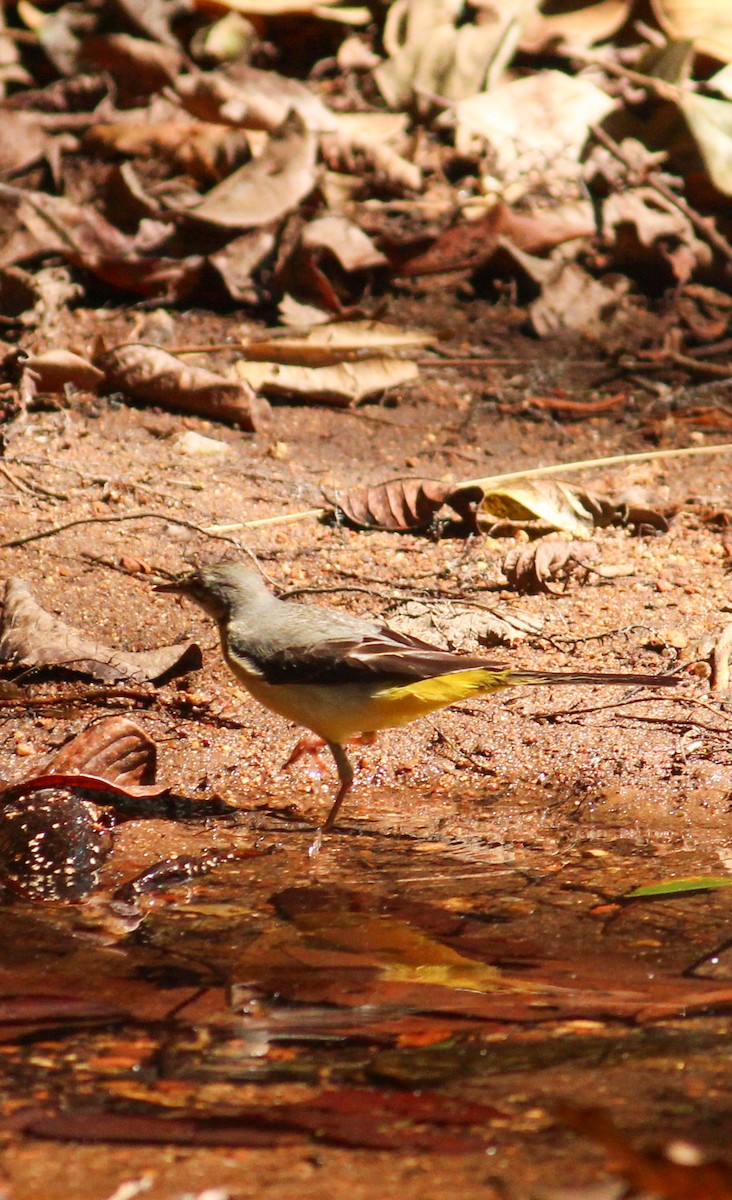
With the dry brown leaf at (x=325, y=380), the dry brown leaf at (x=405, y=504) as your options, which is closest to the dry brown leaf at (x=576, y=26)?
the dry brown leaf at (x=325, y=380)

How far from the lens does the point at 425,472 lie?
23.9 ft

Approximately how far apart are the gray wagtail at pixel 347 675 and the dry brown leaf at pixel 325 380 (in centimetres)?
297

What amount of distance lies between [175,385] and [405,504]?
5.22 ft

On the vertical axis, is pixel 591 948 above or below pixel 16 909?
above

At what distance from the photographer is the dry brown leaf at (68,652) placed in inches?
206

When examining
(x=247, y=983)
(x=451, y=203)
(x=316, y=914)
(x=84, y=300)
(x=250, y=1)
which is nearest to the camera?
(x=247, y=983)

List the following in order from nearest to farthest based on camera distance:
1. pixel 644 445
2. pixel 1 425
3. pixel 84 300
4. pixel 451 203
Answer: pixel 1 425, pixel 644 445, pixel 84 300, pixel 451 203

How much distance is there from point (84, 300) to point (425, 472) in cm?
277

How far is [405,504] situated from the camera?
21.9 ft

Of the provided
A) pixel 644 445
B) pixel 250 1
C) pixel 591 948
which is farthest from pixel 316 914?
pixel 250 1

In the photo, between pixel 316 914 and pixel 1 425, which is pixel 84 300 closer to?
pixel 1 425

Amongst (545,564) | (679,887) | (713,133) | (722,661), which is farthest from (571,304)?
(679,887)

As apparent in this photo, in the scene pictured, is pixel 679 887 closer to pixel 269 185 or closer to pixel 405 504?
pixel 405 504

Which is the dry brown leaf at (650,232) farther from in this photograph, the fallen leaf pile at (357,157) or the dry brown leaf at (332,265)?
the dry brown leaf at (332,265)
